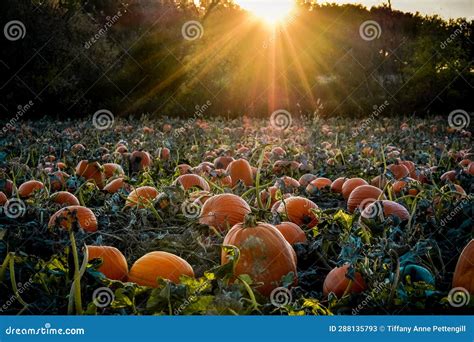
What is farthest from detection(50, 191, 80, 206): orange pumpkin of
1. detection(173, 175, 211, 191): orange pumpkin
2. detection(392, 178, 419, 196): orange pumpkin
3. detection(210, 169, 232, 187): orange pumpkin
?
detection(392, 178, 419, 196): orange pumpkin

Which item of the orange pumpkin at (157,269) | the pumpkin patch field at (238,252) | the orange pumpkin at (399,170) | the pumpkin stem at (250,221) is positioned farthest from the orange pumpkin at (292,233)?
the orange pumpkin at (399,170)

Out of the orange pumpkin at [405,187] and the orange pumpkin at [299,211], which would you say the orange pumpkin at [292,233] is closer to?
the orange pumpkin at [299,211]

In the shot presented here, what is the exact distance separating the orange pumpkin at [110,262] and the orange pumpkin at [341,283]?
862 millimetres

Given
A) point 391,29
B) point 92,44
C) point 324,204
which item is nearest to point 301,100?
point 391,29

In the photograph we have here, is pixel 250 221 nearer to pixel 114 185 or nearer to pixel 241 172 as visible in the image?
pixel 114 185

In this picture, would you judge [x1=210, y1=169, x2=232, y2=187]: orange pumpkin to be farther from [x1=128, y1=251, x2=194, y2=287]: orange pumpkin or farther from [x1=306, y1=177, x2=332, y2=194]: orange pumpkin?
[x1=128, y1=251, x2=194, y2=287]: orange pumpkin

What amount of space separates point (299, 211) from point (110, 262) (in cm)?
120

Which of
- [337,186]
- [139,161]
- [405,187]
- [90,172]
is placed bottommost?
[90,172]

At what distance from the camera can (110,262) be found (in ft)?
7.82

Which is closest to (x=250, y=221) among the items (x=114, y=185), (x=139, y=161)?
(x=114, y=185)

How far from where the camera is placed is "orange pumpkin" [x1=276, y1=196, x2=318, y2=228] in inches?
122

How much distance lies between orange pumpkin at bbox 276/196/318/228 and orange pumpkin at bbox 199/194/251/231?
9.5 inches

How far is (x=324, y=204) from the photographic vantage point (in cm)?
405

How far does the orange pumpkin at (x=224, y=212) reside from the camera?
2.94 m
